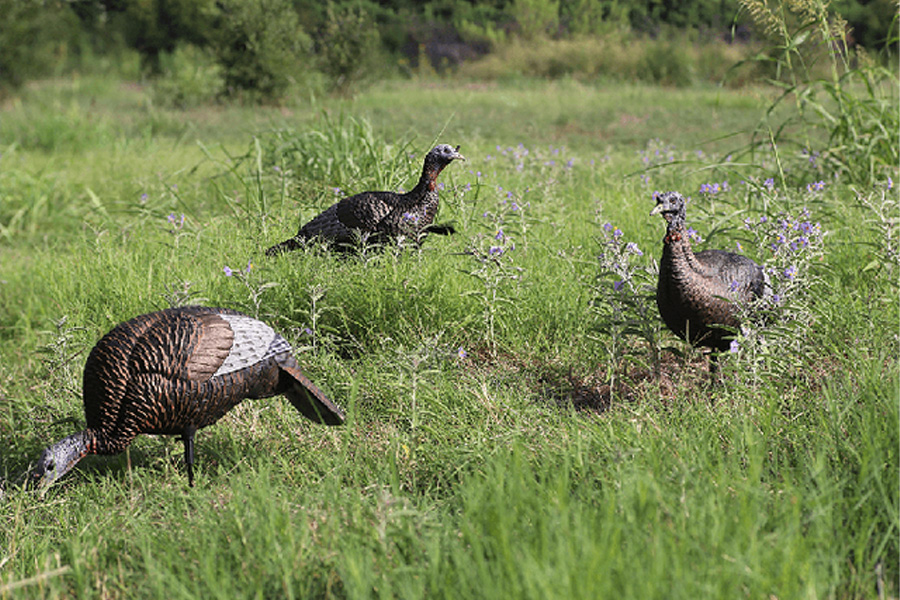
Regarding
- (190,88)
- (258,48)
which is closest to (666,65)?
(258,48)

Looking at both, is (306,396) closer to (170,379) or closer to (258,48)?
(170,379)

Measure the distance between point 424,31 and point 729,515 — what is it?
1901 centimetres

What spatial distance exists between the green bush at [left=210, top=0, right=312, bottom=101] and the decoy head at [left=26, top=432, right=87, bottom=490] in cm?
1138

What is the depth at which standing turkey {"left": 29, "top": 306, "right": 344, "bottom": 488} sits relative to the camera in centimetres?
257

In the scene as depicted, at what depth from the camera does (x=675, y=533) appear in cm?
185

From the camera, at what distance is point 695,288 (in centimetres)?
292

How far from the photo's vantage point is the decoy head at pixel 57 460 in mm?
2574

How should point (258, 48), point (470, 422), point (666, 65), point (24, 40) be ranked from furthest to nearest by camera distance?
point (666, 65)
point (24, 40)
point (258, 48)
point (470, 422)

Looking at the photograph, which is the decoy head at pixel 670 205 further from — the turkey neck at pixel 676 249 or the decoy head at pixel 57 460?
the decoy head at pixel 57 460

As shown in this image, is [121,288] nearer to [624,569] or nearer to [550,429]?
[550,429]

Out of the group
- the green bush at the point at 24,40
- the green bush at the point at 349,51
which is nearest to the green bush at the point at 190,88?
the green bush at the point at 349,51

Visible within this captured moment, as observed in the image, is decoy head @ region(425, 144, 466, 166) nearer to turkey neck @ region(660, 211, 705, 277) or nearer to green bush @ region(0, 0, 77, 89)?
turkey neck @ region(660, 211, 705, 277)

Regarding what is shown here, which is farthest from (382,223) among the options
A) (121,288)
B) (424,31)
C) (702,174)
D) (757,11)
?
(424,31)

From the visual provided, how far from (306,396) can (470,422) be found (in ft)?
2.13
